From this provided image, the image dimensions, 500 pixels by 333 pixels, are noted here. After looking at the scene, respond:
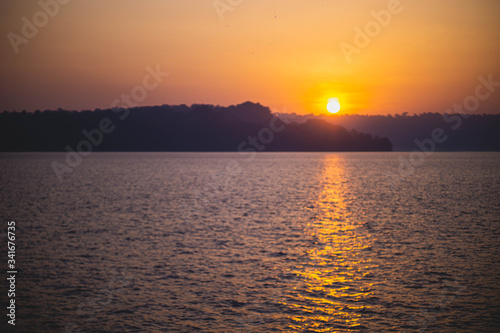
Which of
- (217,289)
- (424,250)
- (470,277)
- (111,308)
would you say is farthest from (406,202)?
(111,308)

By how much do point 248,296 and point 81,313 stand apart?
8465 millimetres

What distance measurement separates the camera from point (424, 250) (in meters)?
34.0

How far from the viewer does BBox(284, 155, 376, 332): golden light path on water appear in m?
19.8

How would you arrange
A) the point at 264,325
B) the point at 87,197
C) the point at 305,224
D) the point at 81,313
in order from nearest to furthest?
the point at 264,325 → the point at 81,313 → the point at 305,224 → the point at 87,197

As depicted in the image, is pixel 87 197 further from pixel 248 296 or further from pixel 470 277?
pixel 470 277

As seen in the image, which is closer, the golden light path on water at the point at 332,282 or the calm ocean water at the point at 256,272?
the golden light path on water at the point at 332,282

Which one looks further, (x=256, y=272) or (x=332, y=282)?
(x=256, y=272)

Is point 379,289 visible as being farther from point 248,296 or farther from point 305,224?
point 305,224

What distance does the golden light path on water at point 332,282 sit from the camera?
19845 millimetres

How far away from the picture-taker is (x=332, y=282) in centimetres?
2567

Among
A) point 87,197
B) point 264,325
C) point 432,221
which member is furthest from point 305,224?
point 87,197

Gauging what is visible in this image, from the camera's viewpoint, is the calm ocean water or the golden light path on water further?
the calm ocean water

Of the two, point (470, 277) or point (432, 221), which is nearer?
point (470, 277)

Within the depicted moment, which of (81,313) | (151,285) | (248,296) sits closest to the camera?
(81,313)
